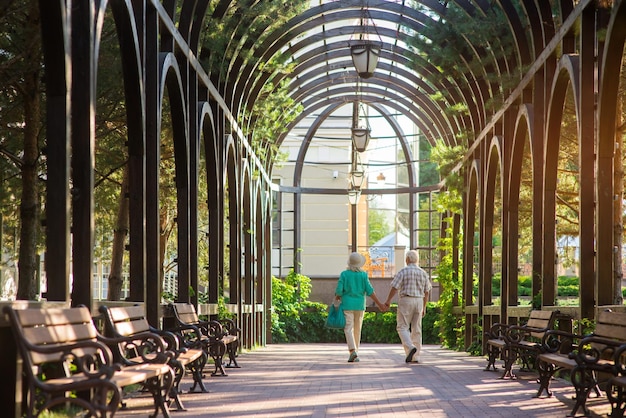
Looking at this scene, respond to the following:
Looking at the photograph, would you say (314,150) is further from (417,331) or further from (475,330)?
(417,331)

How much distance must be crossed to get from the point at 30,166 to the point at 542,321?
211 inches

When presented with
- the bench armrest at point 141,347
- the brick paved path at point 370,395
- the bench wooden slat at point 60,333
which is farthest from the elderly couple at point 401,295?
the bench wooden slat at point 60,333

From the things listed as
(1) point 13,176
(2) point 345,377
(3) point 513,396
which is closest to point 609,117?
(3) point 513,396

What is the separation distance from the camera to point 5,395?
214 inches

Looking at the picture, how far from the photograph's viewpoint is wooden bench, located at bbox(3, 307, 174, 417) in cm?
506

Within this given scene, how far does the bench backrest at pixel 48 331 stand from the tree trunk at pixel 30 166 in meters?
4.14

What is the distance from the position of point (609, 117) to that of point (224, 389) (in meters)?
4.21

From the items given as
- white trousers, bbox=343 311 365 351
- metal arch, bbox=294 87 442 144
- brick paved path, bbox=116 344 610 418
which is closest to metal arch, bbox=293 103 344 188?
metal arch, bbox=294 87 442 144

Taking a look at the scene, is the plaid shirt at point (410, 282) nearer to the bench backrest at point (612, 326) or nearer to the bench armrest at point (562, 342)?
the bench armrest at point (562, 342)

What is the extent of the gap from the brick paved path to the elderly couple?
129cm

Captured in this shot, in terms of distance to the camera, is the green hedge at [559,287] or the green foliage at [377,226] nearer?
the green hedge at [559,287]

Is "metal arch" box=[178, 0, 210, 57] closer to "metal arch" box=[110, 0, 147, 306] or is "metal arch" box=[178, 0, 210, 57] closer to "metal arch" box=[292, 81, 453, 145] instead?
"metal arch" box=[110, 0, 147, 306]

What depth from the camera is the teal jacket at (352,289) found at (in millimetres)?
13930

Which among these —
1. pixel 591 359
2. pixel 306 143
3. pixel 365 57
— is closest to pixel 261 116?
pixel 365 57
